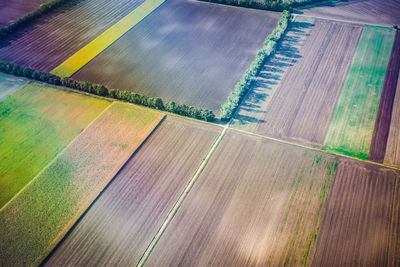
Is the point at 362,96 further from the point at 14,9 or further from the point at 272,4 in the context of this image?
the point at 14,9

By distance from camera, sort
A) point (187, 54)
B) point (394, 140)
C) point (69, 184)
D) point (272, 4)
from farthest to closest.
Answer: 1. point (272, 4)
2. point (187, 54)
3. point (394, 140)
4. point (69, 184)

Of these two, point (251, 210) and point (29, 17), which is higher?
point (29, 17)

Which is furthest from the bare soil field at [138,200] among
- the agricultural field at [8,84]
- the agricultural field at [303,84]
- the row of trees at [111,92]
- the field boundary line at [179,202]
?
the agricultural field at [8,84]

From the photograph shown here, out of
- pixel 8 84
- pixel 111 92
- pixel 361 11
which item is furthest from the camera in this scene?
pixel 361 11

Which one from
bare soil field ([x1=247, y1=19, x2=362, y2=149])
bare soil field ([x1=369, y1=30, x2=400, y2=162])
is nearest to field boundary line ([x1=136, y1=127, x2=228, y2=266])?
bare soil field ([x1=247, y1=19, x2=362, y2=149])

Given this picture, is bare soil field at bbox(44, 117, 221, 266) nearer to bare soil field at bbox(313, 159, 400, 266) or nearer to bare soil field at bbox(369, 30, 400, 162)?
bare soil field at bbox(313, 159, 400, 266)

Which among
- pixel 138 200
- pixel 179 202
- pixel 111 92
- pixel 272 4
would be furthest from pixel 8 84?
pixel 272 4
